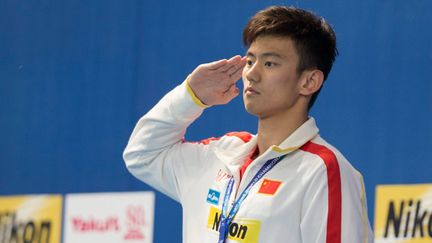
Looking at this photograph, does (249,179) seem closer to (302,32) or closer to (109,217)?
(302,32)

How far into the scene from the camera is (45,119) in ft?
14.2

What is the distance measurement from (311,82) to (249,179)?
11.7 inches

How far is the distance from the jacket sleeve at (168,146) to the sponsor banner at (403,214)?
0.78 m

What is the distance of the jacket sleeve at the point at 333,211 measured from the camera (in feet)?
7.01

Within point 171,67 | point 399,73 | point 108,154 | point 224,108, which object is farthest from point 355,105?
point 108,154

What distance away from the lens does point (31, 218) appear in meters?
4.35

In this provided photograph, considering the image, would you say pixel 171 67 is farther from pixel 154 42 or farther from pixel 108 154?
pixel 108 154

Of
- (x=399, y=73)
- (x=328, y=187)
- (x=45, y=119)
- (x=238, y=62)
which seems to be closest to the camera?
(x=328, y=187)

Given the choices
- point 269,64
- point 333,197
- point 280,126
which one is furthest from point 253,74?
point 333,197

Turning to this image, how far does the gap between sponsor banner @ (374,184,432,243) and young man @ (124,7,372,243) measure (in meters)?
0.72

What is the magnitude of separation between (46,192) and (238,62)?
6.84 ft

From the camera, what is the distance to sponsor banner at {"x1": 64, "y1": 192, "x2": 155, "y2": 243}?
3959 millimetres

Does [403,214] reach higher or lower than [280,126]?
lower

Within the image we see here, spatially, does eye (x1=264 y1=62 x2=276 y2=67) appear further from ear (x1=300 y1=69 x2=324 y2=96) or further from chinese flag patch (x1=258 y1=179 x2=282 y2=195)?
chinese flag patch (x1=258 y1=179 x2=282 y2=195)
